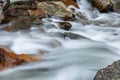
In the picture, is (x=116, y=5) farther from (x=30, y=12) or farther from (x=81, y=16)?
(x=30, y=12)

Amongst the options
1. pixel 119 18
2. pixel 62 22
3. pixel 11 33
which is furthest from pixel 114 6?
pixel 11 33

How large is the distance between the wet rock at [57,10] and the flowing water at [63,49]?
287 millimetres

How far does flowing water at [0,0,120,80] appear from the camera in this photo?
572 centimetres

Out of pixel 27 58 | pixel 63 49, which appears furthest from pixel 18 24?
pixel 27 58

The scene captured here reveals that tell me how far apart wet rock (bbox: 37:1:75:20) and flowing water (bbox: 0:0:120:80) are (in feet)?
0.94

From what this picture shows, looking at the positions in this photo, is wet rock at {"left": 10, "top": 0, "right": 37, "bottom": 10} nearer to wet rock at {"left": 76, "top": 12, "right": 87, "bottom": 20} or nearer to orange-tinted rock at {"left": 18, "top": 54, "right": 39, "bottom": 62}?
wet rock at {"left": 76, "top": 12, "right": 87, "bottom": 20}

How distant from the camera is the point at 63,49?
6.99 metres

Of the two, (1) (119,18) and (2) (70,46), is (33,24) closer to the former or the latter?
(2) (70,46)

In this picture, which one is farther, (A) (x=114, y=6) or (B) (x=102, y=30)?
(A) (x=114, y=6)

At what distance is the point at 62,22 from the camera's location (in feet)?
27.8

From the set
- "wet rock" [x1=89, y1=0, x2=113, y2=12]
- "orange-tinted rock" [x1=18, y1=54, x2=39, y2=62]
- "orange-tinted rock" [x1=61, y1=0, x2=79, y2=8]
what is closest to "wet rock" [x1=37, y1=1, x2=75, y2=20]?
"orange-tinted rock" [x1=61, y1=0, x2=79, y2=8]

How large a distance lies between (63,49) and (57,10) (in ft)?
7.89

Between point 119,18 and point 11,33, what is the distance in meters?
3.70

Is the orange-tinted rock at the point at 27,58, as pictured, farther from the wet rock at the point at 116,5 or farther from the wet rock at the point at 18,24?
the wet rock at the point at 116,5
